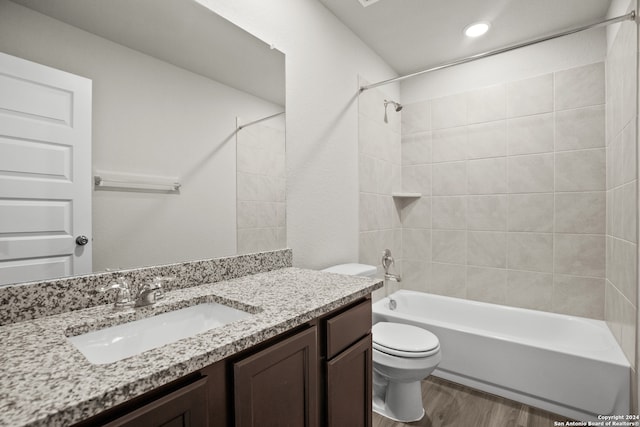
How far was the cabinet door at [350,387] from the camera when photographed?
1082 mm

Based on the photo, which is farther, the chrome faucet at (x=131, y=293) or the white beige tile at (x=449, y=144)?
the white beige tile at (x=449, y=144)

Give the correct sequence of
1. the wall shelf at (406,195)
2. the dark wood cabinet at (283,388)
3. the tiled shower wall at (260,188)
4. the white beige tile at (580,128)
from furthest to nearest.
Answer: the wall shelf at (406,195)
the white beige tile at (580,128)
the tiled shower wall at (260,188)
the dark wood cabinet at (283,388)

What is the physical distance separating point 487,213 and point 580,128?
826mm

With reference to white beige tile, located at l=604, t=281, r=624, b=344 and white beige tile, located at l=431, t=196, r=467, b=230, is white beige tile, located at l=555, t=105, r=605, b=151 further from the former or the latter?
white beige tile, located at l=604, t=281, r=624, b=344

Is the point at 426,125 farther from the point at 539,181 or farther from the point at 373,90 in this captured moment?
the point at 539,181

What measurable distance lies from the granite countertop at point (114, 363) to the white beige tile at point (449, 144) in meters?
1.95

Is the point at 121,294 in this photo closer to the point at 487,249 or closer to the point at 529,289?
the point at 487,249

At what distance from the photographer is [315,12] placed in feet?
6.36

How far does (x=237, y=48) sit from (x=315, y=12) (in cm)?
77

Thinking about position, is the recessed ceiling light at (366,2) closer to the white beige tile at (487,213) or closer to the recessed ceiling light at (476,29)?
the recessed ceiling light at (476,29)

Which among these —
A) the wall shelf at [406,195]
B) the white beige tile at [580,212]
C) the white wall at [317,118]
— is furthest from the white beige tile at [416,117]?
the white beige tile at [580,212]

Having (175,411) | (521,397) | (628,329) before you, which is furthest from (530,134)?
(175,411)

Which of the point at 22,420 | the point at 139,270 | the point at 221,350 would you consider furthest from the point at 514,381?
the point at 22,420

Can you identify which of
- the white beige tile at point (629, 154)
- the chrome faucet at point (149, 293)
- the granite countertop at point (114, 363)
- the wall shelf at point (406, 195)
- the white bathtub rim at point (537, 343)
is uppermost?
the white beige tile at point (629, 154)
